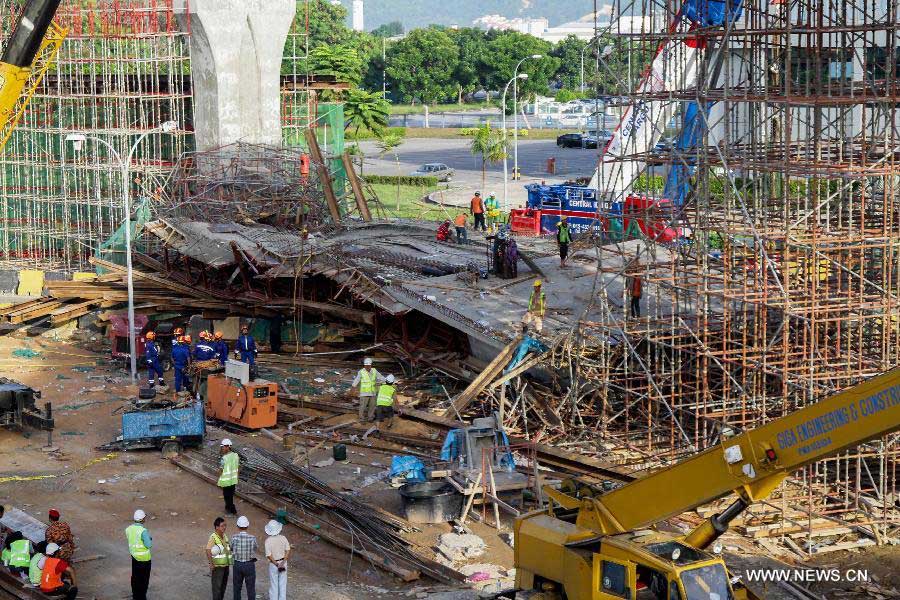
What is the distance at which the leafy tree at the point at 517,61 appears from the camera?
390ft

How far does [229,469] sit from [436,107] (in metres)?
124

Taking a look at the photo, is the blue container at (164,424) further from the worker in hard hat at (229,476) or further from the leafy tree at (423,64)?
the leafy tree at (423,64)

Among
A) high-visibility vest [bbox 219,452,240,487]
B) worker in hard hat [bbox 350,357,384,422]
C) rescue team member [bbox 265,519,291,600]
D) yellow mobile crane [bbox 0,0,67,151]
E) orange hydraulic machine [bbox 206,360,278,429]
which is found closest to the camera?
rescue team member [bbox 265,519,291,600]

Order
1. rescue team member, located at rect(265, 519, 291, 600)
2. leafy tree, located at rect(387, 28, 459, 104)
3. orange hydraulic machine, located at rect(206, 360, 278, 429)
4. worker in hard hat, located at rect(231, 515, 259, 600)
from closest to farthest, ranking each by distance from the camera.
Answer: rescue team member, located at rect(265, 519, 291, 600) < worker in hard hat, located at rect(231, 515, 259, 600) < orange hydraulic machine, located at rect(206, 360, 278, 429) < leafy tree, located at rect(387, 28, 459, 104)

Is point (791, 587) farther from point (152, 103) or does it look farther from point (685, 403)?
point (152, 103)

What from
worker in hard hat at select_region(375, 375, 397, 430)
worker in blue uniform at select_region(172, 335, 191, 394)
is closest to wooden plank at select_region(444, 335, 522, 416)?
worker in hard hat at select_region(375, 375, 397, 430)

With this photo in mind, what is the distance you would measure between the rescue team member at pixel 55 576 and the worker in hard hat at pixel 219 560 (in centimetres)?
195

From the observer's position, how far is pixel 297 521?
70.6 feet

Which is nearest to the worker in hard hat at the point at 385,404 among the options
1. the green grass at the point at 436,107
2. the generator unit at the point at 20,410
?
the generator unit at the point at 20,410

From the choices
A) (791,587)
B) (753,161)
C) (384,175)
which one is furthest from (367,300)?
(384,175)

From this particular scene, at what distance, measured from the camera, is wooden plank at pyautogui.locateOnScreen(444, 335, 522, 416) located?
26.7 m

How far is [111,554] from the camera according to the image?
2022 centimetres

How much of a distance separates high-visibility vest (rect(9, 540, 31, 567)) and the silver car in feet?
194

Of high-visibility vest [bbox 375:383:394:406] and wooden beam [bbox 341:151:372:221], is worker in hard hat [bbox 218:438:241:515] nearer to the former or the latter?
high-visibility vest [bbox 375:383:394:406]
